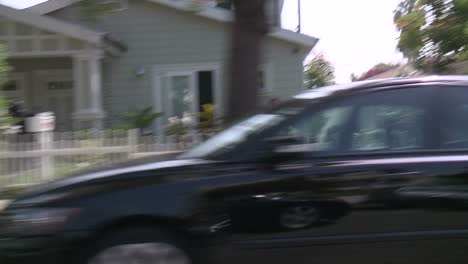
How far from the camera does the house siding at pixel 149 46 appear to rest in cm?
1368

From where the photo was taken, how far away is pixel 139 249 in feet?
12.6

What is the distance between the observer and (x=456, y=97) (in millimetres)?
4191

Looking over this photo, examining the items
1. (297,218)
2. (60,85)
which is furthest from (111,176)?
(60,85)

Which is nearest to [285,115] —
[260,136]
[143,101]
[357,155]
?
[260,136]

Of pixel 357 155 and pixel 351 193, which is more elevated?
pixel 357 155

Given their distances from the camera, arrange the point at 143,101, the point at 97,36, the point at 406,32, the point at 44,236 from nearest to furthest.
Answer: the point at 44,236
the point at 97,36
the point at 143,101
the point at 406,32

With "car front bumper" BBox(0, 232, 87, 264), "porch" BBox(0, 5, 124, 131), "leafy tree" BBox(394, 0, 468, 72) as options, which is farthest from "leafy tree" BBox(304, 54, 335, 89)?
"car front bumper" BBox(0, 232, 87, 264)

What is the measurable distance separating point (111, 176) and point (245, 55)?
3.12m

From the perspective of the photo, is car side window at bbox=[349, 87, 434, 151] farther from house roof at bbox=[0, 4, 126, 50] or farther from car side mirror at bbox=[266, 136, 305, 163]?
house roof at bbox=[0, 4, 126, 50]

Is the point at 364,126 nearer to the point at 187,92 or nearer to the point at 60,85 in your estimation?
the point at 187,92

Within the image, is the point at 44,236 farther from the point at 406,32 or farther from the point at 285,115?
the point at 406,32

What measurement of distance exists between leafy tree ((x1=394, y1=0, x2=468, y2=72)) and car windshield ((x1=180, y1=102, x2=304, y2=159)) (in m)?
10.4

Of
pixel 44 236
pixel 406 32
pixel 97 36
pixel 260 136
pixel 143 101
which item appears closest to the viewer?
pixel 44 236

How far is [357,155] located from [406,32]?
11.8 m
